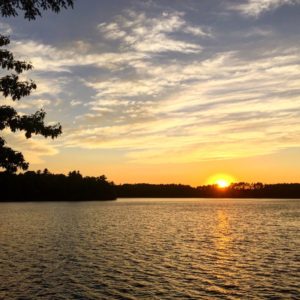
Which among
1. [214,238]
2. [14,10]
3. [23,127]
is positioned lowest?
[214,238]

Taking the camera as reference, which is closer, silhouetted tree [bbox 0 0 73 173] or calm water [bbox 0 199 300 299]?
silhouetted tree [bbox 0 0 73 173]

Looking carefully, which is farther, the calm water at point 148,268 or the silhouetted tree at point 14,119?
the calm water at point 148,268

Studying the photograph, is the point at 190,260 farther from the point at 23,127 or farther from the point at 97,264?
the point at 23,127

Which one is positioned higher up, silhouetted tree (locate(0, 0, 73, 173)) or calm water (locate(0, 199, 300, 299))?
silhouetted tree (locate(0, 0, 73, 173))

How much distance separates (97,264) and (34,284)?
37.8ft

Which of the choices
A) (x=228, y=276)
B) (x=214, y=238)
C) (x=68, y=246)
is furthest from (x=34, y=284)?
(x=214, y=238)

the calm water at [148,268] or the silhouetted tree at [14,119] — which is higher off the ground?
the silhouetted tree at [14,119]

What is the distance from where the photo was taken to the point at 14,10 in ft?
49.8

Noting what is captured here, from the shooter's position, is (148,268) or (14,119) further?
(148,268)

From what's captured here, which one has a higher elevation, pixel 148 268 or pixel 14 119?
pixel 14 119

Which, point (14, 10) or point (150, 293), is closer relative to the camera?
point (14, 10)

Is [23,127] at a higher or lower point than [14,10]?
lower

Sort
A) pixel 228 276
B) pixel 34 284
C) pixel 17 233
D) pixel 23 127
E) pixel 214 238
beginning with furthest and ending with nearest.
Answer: pixel 17 233 → pixel 214 238 → pixel 228 276 → pixel 34 284 → pixel 23 127

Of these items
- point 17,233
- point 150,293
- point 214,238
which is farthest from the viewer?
point 17,233
